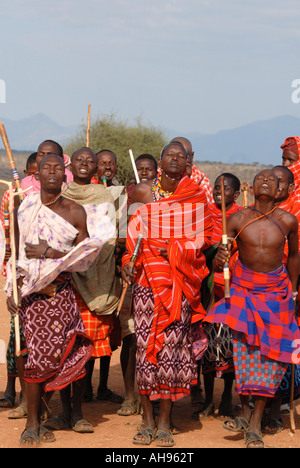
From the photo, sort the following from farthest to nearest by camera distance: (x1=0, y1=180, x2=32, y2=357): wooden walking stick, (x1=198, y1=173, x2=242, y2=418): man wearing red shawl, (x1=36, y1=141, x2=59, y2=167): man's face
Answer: (x1=36, y1=141, x2=59, y2=167): man's face
(x1=198, y1=173, x2=242, y2=418): man wearing red shawl
(x1=0, y1=180, x2=32, y2=357): wooden walking stick

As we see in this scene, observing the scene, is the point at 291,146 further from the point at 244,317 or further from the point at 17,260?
the point at 17,260

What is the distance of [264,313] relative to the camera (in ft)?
20.7

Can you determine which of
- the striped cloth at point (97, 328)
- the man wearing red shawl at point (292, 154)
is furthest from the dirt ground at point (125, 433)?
the man wearing red shawl at point (292, 154)

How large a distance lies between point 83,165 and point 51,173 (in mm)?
957

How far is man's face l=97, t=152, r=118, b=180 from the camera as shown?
7891mm

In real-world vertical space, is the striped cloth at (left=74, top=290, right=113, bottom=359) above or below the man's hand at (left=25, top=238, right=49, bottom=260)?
below

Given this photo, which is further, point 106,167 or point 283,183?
point 106,167

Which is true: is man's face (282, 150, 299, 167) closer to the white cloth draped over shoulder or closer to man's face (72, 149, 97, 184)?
man's face (72, 149, 97, 184)

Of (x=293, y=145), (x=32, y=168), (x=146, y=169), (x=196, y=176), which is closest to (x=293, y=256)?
(x=196, y=176)

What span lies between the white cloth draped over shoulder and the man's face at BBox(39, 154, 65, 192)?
17 centimetres

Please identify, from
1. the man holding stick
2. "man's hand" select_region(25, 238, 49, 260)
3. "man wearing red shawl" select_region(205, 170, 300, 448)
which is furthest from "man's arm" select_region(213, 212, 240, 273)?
"man's hand" select_region(25, 238, 49, 260)

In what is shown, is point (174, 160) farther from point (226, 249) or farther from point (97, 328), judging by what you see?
point (97, 328)

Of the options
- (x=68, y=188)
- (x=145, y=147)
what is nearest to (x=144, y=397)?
(x=68, y=188)
